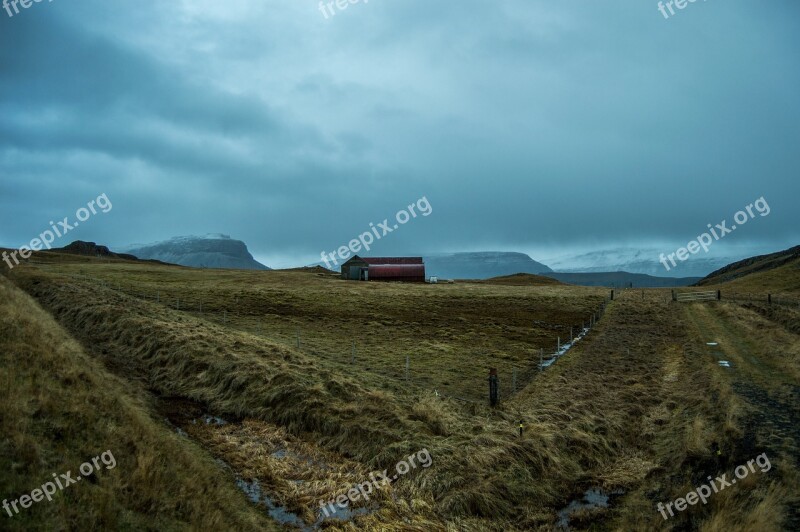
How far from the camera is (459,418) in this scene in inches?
604

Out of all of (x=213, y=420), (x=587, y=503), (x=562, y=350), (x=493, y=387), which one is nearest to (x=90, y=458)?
(x=213, y=420)

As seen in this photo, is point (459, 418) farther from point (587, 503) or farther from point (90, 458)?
point (90, 458)

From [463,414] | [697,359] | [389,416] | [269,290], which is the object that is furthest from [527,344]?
[269,290]

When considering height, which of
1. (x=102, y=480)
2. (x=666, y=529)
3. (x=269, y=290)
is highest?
(x=269, y=290)

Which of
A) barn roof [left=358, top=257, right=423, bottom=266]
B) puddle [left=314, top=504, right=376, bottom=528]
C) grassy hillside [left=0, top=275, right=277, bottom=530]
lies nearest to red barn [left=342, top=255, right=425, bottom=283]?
barn roof [left=358, top=257, right=423, bottom=266]

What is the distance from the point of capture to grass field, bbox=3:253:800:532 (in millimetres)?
10312

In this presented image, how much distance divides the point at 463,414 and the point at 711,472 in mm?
7344

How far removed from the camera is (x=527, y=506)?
1073 cm

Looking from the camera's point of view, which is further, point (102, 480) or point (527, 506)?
point (527, 506)

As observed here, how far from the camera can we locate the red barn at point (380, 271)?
295ft

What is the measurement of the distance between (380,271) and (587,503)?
8113cm

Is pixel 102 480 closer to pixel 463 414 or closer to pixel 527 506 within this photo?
pixel 527 506

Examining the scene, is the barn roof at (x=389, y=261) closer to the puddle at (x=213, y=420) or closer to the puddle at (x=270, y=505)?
the puddle at (x=213, y=420)

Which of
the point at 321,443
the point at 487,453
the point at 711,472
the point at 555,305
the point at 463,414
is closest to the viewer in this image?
the point at 711,472
